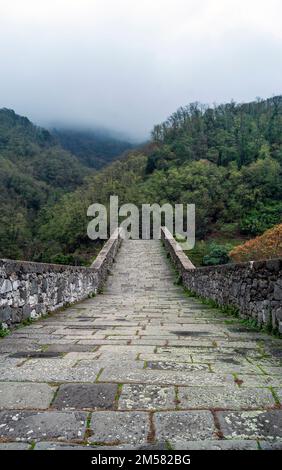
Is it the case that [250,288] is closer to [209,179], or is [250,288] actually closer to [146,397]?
[146,397]

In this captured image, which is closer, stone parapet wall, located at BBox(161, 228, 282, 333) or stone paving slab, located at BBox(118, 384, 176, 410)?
stone paving slab, located at BBox(118, 384, 176, 410)

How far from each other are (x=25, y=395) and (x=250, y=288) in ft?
11.5

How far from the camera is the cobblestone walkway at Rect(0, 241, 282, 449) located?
71.2 inches

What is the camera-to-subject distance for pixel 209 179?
30688mm

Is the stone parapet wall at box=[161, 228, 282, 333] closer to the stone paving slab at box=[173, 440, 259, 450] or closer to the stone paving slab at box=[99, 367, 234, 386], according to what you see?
the stone paving slab at box=[99, 367, 234, 386]

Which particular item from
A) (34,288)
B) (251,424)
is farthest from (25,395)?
(34,288)

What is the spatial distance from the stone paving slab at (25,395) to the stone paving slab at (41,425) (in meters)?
0.09

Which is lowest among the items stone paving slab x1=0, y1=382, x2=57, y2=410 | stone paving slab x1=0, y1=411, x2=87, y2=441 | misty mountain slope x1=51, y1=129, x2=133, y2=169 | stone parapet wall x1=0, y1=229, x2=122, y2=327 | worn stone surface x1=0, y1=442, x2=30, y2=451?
worn stone surface x1=0, y1=442, x2=30, y2=451

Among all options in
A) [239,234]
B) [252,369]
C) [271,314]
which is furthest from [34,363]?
[239,234]

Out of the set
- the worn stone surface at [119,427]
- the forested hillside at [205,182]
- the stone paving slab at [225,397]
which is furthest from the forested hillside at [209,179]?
the worn stone surface at [119,427]

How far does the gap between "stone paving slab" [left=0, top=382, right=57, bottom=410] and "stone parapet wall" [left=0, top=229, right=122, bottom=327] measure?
185 centimetres

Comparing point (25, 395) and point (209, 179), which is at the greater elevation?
point (209, 179)

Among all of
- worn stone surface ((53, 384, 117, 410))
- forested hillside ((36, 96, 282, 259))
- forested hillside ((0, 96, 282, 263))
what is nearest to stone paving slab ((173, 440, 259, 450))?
worn stone surface ((53, 384, 117, 410))

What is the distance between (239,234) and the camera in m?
25.0
